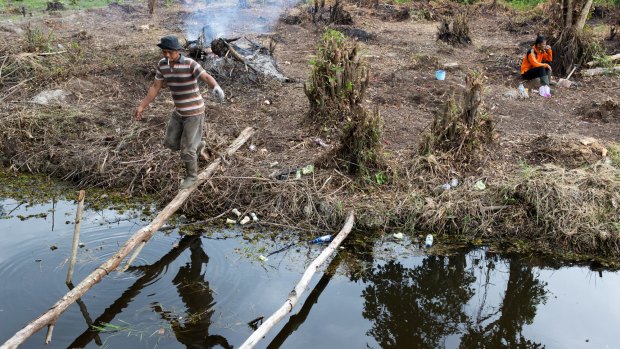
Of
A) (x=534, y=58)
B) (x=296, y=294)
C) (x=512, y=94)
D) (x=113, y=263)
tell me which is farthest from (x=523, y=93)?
(x=113, y=263)

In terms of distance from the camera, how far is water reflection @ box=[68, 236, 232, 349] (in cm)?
442

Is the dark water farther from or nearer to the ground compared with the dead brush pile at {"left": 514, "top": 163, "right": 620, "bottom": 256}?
nearer to the ground

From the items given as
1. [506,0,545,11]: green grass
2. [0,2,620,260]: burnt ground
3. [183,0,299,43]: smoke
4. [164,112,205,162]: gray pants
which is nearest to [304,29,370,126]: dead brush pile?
[0,2,620,260]: burnt ground

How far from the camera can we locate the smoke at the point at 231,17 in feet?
40.2

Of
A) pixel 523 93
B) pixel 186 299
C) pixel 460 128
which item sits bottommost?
pixel 186 299

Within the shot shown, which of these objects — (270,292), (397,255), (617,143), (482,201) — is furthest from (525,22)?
(270,292)

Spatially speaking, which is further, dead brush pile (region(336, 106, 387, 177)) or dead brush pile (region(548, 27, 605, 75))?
dead brush pile (region(548, 27, 605, 75))

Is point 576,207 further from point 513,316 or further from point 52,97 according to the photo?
point 52,97

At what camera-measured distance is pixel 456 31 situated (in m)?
12.0

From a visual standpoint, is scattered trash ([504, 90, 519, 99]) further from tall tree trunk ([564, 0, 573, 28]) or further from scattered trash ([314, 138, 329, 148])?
scattered trash ([314, 138, 329, 148])

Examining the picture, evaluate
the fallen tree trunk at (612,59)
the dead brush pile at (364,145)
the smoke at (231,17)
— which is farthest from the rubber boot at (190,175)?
the fallen tree trunk at (612,59)

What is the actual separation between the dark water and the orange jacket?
4.49 metres

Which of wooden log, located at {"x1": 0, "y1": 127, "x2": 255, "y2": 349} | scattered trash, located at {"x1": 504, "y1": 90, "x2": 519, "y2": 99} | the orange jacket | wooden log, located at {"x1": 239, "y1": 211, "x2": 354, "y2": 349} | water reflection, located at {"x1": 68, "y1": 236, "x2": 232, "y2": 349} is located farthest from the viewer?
the orange jacket

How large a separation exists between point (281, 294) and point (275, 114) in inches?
136
